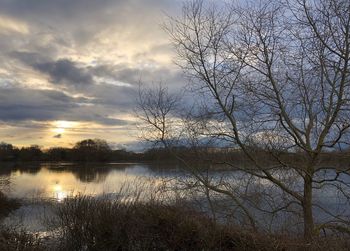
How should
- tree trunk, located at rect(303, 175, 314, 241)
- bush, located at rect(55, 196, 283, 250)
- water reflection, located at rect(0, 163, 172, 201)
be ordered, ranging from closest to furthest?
bush, located at rect(55, 196, 283, 250), tree trunk, located at rect(303, 175, 314, 241), water reflection, located at rect(0, 163, 172, 201)

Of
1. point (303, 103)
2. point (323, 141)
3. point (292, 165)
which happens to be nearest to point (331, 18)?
point (303, 103)

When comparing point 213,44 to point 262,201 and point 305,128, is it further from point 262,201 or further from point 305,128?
point 262,201

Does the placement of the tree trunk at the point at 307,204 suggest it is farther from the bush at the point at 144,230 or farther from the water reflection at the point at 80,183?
the bush at the point at 144,230

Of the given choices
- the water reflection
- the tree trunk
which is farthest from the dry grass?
the tree trunk

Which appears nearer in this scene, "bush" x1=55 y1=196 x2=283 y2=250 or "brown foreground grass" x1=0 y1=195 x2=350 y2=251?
"brown foreground grass" x1=0 y1=195 x2=350 y2=251

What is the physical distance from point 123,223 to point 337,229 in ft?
23.6

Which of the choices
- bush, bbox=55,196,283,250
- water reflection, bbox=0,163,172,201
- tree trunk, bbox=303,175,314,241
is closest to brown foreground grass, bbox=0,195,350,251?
bush, bbox=55,196,283,250

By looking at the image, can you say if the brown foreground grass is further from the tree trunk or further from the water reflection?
the tree trunk

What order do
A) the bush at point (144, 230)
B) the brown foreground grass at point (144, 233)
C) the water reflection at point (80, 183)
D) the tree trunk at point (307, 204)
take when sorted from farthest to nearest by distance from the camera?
the water reflection at point (80, 183), the tree trunk at point (307, 204), the bush at point (144, 230), the brown foreground grass at point (144, 233)

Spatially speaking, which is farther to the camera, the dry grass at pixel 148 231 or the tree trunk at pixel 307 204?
the tree trunk at pixel 307 204

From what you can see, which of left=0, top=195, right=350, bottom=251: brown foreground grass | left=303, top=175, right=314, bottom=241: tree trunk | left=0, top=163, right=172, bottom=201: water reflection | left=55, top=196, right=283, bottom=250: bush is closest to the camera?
left=0, top=195, right=350, bottom=251: brown foreground grass

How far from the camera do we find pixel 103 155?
119 meters

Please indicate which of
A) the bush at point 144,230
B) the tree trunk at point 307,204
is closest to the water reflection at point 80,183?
the bush at point 144,230

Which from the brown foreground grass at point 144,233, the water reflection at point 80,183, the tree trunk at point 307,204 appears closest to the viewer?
the brown foreground grass at point 144,233
